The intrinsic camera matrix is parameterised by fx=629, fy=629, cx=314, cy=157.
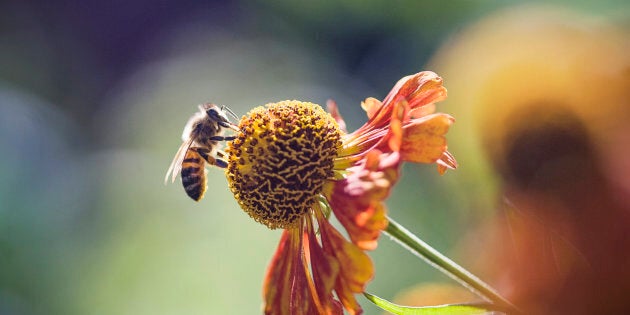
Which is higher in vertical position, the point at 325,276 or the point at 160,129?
the point at 325,276

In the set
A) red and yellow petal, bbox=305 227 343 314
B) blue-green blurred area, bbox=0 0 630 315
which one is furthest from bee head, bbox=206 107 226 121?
blue-green blurred area, bbox=0 0 630 315

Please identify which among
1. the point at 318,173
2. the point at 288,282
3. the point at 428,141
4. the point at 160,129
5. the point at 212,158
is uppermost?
the point at 428,141

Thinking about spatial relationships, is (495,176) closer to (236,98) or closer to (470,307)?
(470,307)

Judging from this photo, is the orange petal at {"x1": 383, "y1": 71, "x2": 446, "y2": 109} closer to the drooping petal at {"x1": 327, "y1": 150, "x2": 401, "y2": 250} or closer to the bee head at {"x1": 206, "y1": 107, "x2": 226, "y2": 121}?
the drooping petal at {"x1": 327, "y1": 150, "x2": 401, "y2": 250}

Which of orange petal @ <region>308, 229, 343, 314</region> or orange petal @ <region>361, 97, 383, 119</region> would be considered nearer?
orange petal @ <region>308, 229, 343, 314</region>

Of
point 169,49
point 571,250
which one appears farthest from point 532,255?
point 169,49

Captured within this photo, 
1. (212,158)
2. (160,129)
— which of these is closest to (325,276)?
(212,158)

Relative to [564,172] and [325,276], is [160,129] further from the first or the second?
[564,172]

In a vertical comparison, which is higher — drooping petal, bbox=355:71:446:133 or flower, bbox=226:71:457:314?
drooping petal, bbox=355:71:446:133
